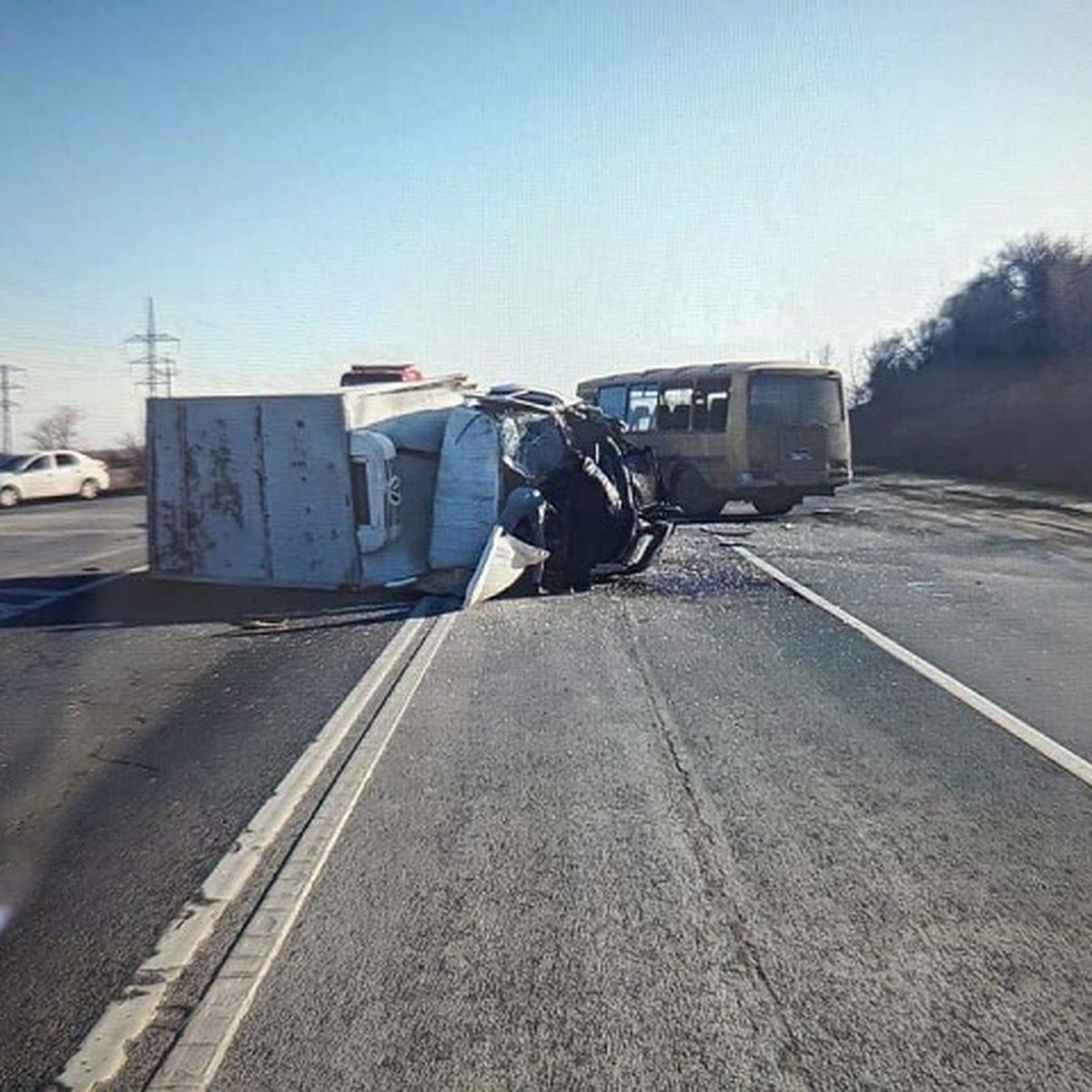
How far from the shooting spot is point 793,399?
2472 cm

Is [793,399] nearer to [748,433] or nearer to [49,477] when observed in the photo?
[748,433]

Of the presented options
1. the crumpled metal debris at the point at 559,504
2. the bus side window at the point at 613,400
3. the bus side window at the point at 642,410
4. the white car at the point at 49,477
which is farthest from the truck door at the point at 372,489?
the white car at the point at 49,477

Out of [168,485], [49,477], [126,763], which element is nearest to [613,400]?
[168,485]

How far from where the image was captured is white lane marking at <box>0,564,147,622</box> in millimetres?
13376

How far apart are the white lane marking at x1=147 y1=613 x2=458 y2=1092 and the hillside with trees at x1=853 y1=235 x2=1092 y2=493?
42010mm

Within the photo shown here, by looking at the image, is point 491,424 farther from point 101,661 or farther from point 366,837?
point 366,837

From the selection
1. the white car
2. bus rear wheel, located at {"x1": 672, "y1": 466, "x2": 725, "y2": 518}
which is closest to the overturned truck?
bus rear wheel, located at {"x1": 672, "y1": 466, "x2": 725, "y2": 518}

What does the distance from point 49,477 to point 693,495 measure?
25.4 metres

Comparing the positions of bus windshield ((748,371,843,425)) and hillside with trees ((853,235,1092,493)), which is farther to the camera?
hillside with trees ((853,235,1092,493))

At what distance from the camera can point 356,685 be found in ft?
29.4

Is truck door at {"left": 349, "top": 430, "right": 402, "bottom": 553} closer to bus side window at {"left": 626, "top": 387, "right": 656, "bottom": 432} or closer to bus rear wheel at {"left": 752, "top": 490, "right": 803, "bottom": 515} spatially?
Result: bus rear wheel at {"left": 752, "top": 490, "right": 803, "bottom": 515}

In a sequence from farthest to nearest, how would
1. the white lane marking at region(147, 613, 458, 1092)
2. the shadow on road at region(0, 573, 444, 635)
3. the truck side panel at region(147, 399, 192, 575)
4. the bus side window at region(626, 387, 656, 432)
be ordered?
the bus side window at region(626, 387, 656, 432) < the truck side panel at region(147, 399, 192, 575) < the shadow on road at region(0, 573, 444, 635) < the white lane marking at region(147, 613, 458, 1092)

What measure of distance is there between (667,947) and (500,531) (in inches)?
375

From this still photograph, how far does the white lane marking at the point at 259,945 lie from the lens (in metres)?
3.51
